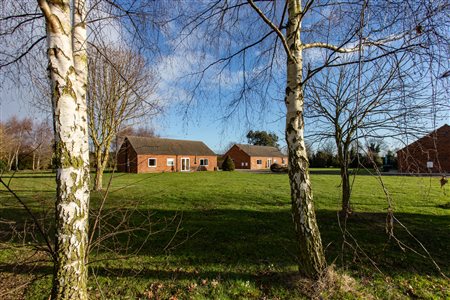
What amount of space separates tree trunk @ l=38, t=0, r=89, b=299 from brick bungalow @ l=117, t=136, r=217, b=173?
2899 centimetres

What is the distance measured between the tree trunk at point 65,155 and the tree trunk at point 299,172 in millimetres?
2675

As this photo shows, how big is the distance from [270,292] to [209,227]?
313cm

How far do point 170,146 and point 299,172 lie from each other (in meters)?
33.3

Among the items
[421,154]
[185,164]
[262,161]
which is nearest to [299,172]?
[421,154]

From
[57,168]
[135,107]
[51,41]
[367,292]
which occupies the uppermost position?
[135,107]

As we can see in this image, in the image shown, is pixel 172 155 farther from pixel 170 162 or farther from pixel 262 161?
pixel 262 161

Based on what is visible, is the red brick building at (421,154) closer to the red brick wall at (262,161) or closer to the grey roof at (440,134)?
the grey roof at (440,134)

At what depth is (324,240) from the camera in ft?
18.4

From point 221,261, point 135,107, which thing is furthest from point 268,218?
point 135,107

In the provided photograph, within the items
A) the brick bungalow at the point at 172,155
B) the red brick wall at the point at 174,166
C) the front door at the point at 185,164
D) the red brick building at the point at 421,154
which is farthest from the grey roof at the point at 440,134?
the front door at the point at 185,164

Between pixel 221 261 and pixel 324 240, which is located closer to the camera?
pixel 221 261

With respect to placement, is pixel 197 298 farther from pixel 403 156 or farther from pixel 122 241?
pixel 403 156

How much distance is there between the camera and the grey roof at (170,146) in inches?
1255

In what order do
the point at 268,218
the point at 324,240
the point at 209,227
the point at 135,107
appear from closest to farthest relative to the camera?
the point at 324,240 < the point at 209,227 < the point at 268,218 < the point at 135,107
